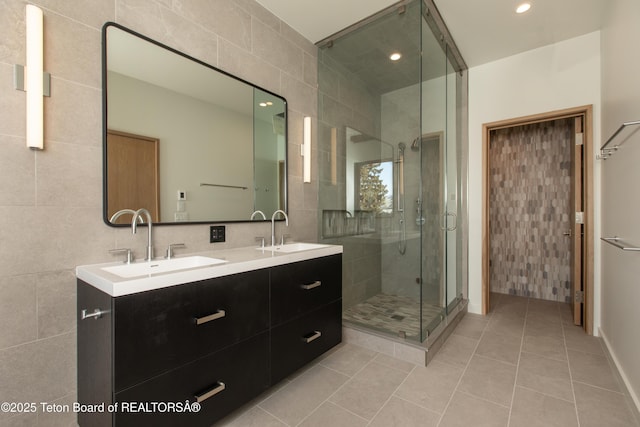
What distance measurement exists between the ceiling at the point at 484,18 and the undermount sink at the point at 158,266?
1962 mm

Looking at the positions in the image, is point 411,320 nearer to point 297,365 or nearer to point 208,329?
point 297,365

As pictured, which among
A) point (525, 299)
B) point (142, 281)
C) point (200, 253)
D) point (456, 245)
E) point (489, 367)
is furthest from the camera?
point (525, 299)

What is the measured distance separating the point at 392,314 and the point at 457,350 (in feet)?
1.82

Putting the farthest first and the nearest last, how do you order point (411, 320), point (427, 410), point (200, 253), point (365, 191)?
point (365, 191)
point (411, 320)
point (200, 253)
point (427, 410)

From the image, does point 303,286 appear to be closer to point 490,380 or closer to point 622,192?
point 490,380

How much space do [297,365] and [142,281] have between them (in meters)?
1.11

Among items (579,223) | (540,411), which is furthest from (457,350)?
(579,223)

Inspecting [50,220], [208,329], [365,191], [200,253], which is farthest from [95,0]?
[365,191]

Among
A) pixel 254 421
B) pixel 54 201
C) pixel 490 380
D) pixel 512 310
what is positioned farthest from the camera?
pixel 512 310

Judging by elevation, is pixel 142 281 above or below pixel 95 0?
below

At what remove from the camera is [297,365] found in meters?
1.78

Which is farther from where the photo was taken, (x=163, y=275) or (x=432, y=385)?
(x=432, y=385)

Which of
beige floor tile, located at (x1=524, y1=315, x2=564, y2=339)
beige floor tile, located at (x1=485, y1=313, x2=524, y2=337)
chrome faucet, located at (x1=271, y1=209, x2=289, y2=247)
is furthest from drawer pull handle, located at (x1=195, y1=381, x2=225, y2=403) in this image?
beige floor tile, located at (x1=524, y1=315, x2=564, y2=339)

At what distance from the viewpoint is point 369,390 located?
1.76m
